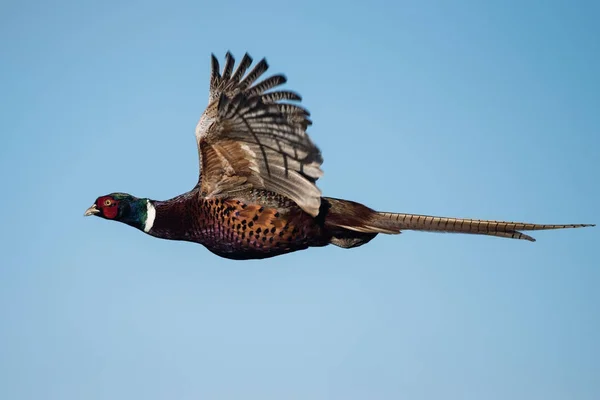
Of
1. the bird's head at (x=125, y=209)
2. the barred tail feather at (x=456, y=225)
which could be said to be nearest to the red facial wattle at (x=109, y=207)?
the bird's head at (x=125, y=209)

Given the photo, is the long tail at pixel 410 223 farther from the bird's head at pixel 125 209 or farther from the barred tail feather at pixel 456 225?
the bird's head at pixel 125 209

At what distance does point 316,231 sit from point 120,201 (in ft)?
6.86

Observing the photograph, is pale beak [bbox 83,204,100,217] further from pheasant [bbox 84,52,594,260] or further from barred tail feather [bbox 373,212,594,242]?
barred tail feather [bbox 373,212,594,242]

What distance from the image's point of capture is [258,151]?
6930 millimetres

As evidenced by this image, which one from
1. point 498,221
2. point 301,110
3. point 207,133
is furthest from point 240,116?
point 498,221

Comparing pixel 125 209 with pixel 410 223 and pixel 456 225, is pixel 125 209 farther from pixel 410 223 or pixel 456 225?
pixel 456 225

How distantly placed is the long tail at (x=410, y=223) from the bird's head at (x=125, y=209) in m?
1.83

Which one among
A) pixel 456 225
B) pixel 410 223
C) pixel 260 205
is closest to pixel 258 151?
pixel 260 205

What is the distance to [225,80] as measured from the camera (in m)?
8.94

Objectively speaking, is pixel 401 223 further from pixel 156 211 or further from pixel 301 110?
pixel 156 211

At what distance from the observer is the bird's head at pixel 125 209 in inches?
316

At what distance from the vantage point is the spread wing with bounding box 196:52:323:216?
21.4 feet

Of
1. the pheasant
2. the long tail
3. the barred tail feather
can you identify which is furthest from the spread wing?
the barred tail feather

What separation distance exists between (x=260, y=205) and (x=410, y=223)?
53.9 inches
